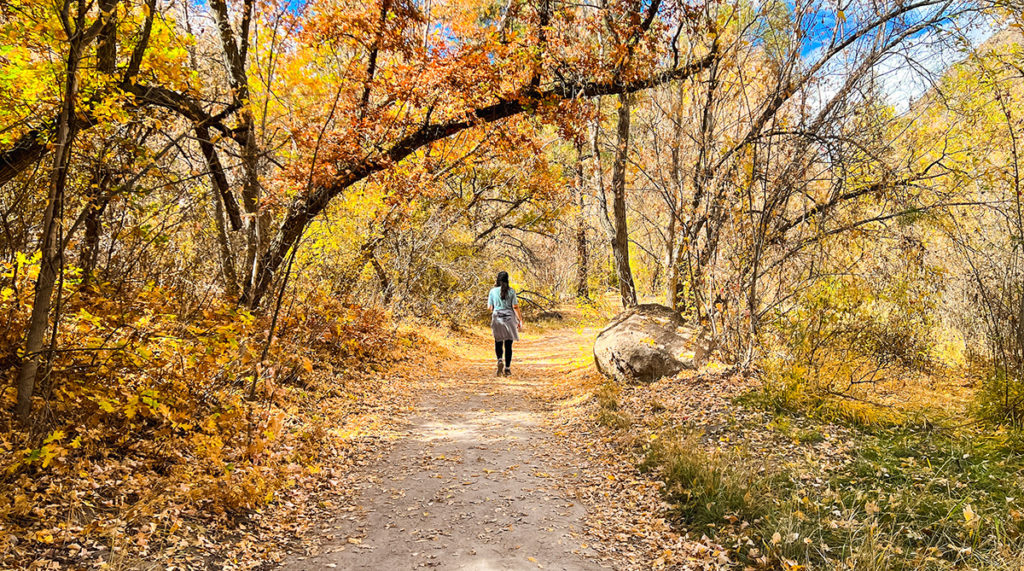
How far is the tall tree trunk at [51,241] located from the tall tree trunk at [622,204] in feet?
25.7

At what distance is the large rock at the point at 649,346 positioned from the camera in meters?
8.20

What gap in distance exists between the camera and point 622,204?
10234 millimetres

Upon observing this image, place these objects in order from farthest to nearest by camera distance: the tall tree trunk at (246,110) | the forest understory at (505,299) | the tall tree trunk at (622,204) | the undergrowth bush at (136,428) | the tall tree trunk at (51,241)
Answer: the tall tree trunk at (622,204), the tall tree trunk at (246,110), the forest understory at (505,299), the tall tree trunk at (51,241), the undergrowth bush at (136,428)

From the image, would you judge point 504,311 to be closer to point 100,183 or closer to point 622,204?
point 622,204

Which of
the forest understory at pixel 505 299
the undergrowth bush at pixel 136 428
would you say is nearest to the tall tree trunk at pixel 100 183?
the forest understory at pixel 505 299

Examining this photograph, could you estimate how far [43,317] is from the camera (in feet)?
12.3

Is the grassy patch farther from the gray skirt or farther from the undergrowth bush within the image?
the gray skirt

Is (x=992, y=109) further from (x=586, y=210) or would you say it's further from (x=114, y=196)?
(x=114, y=196)

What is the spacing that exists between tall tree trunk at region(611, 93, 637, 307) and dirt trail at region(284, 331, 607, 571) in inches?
124

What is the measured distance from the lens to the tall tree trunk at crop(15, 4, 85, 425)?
353 cm

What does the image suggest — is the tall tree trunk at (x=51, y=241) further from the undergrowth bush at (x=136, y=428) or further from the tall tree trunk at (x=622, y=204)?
the tall tree trunk at (x=622, y=204)

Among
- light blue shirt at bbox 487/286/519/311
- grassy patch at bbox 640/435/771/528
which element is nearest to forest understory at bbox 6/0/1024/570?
grassy patch at bbox 640/435/771/528

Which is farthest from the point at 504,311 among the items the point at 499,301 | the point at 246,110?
the point at 246,110

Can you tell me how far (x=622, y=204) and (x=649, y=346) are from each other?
3193mm
